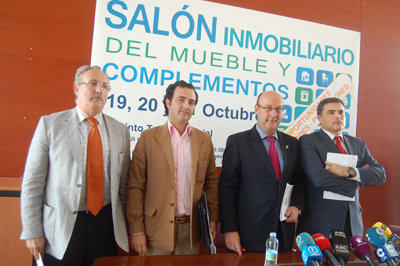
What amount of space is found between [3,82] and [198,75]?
1772 mm

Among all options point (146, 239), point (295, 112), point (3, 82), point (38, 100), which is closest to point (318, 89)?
point (295, 112)

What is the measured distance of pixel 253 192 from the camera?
71.4 inches

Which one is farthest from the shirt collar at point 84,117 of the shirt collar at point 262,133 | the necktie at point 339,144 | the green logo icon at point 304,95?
the green logo icon at point 304,95

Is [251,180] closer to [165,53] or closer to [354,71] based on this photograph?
[165,53]

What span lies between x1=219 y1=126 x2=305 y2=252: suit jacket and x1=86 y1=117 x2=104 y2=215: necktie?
820 millimetres

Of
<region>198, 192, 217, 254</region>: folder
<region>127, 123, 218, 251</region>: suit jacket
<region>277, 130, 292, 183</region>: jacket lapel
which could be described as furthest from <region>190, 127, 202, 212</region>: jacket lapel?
<region>277, 130, 292, 183</region>: jacket lapel

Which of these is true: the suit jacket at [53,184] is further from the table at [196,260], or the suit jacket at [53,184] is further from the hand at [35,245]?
the table at [196,260]

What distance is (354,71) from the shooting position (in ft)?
10.2

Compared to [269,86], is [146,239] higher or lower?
lower

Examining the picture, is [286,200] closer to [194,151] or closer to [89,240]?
[194,151]

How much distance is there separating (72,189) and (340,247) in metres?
1.42

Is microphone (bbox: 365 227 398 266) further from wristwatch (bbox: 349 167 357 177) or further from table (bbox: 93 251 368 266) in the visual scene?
wristwatch (bbox: 349 167 357 177)

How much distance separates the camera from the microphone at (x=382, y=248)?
3.60 ft

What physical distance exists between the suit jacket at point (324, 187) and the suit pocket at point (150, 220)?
3.74 ft
